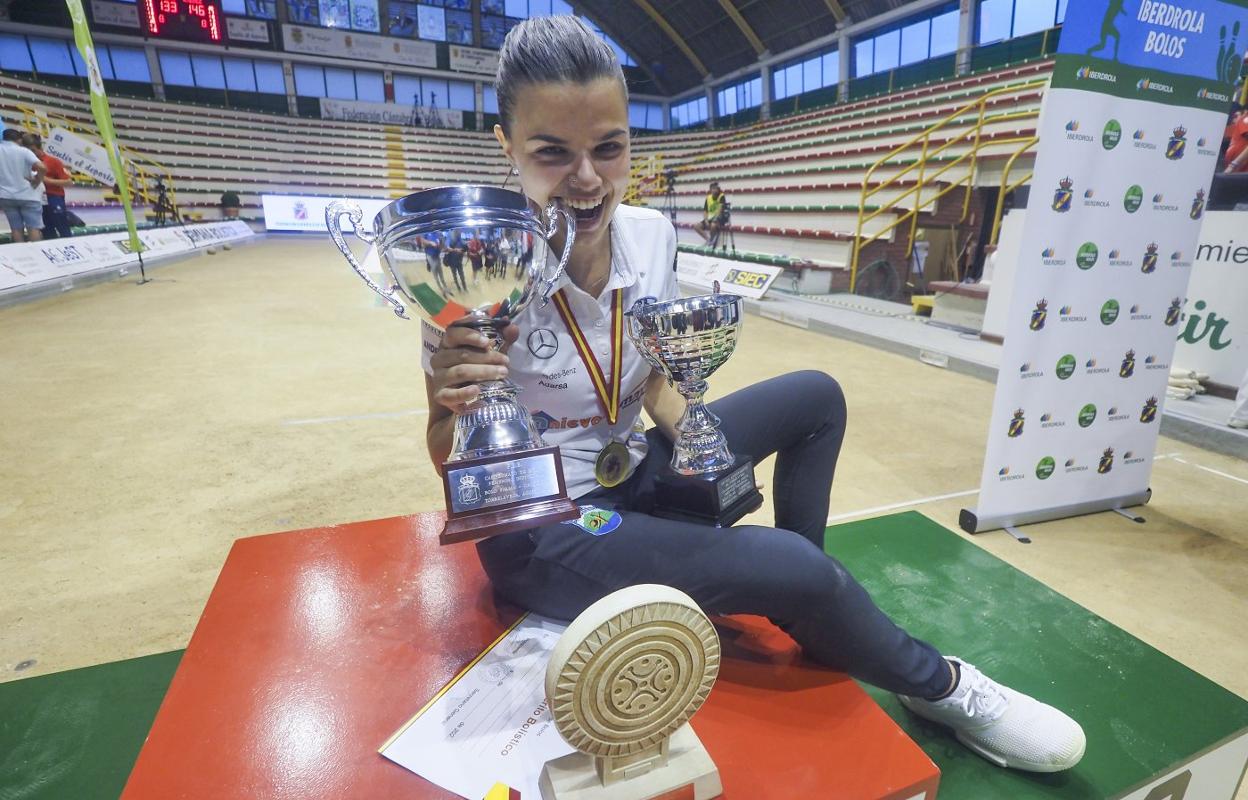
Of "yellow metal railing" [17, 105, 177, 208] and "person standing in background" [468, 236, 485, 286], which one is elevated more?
"yellow metal railing" [17, 105, 177, 208]

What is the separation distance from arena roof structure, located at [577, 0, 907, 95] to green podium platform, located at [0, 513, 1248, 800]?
14.1m

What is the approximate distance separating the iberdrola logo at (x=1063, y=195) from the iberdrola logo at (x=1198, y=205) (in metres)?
0.44

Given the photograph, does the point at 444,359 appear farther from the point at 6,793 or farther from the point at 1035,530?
the point at 1035,530

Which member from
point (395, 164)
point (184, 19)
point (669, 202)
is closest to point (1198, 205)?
point (669, 202)

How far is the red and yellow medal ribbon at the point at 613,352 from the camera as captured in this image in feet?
2.94

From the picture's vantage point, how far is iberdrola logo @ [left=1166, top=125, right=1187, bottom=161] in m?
1.49

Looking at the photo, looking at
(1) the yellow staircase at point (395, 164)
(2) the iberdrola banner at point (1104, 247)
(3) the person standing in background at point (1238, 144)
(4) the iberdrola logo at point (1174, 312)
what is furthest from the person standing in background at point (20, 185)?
(1) the yellow staircase at point (395, 164)

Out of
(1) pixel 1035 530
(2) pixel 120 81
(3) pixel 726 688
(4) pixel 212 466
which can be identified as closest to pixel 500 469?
(3) pixel 726 688

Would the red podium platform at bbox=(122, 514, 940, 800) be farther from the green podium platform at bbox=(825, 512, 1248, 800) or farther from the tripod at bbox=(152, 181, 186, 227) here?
the tripod at bbox=(152, 181, 186, 227)

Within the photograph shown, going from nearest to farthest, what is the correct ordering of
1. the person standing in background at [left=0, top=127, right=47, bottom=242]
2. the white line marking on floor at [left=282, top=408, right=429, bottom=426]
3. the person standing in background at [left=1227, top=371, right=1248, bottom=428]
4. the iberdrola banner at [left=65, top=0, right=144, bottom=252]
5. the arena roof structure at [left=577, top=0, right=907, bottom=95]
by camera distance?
1. the person standing in background at [left=1227, top=371, right=1248, bottom=428]
2. the white line marking on floor at [left=282, top=408, right=429, bottom=426]
3. the iberdrola banner at [left=65, top=0, right=144, bottom=252]
4. the person standing in background at [left=0, top=127, right=47, bottom=242]
5. the arena roof structure at [left=577, top=0, right=907, bottom=95]

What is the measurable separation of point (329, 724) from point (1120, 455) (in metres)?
2.02

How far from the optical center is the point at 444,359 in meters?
0.72

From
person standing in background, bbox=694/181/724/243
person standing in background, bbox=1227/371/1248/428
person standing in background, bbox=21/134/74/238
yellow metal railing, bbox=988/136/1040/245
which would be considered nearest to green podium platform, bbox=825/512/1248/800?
person standing in background, bbox=1227/371/1248/428

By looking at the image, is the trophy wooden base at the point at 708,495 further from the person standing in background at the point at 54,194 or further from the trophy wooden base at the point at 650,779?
the person standing in background at the point at 54,194
